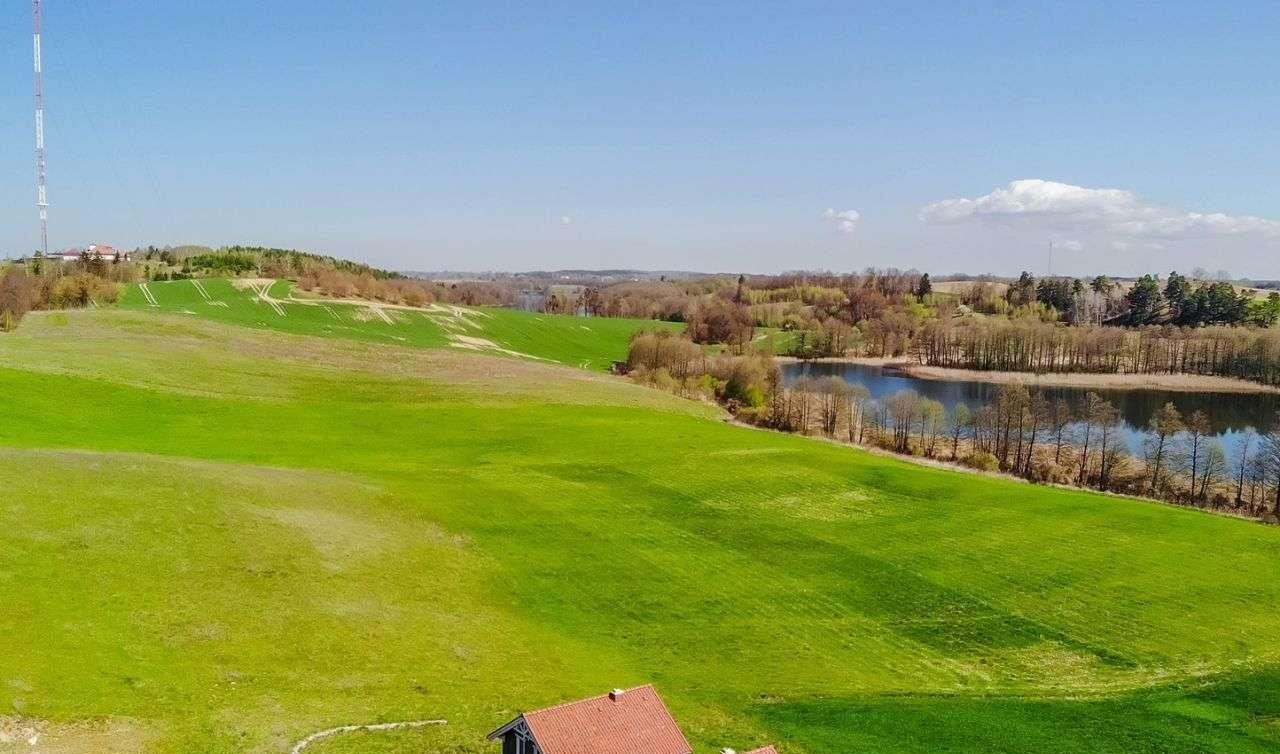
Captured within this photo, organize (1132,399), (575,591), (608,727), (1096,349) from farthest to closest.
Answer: (1096,349), (1132,399), (575,591), (608,727)

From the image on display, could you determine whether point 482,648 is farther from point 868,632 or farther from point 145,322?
point 145,322

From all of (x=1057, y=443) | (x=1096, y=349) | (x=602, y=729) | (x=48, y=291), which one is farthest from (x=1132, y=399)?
(x=48, y=291)

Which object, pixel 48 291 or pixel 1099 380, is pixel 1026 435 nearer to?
pixel 1099 380

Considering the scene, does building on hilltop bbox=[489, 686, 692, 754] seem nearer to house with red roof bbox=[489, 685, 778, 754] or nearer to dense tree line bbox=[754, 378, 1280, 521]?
house with red roof bbox=[489, 685, 778, 754]

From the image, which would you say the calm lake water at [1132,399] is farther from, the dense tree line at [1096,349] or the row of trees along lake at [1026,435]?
the dense tree line at [1096,349]

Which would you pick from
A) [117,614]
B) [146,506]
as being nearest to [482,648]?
[117,614]

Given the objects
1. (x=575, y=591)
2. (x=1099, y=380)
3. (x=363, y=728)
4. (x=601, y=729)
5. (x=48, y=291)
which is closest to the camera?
(x=601, y=729)
